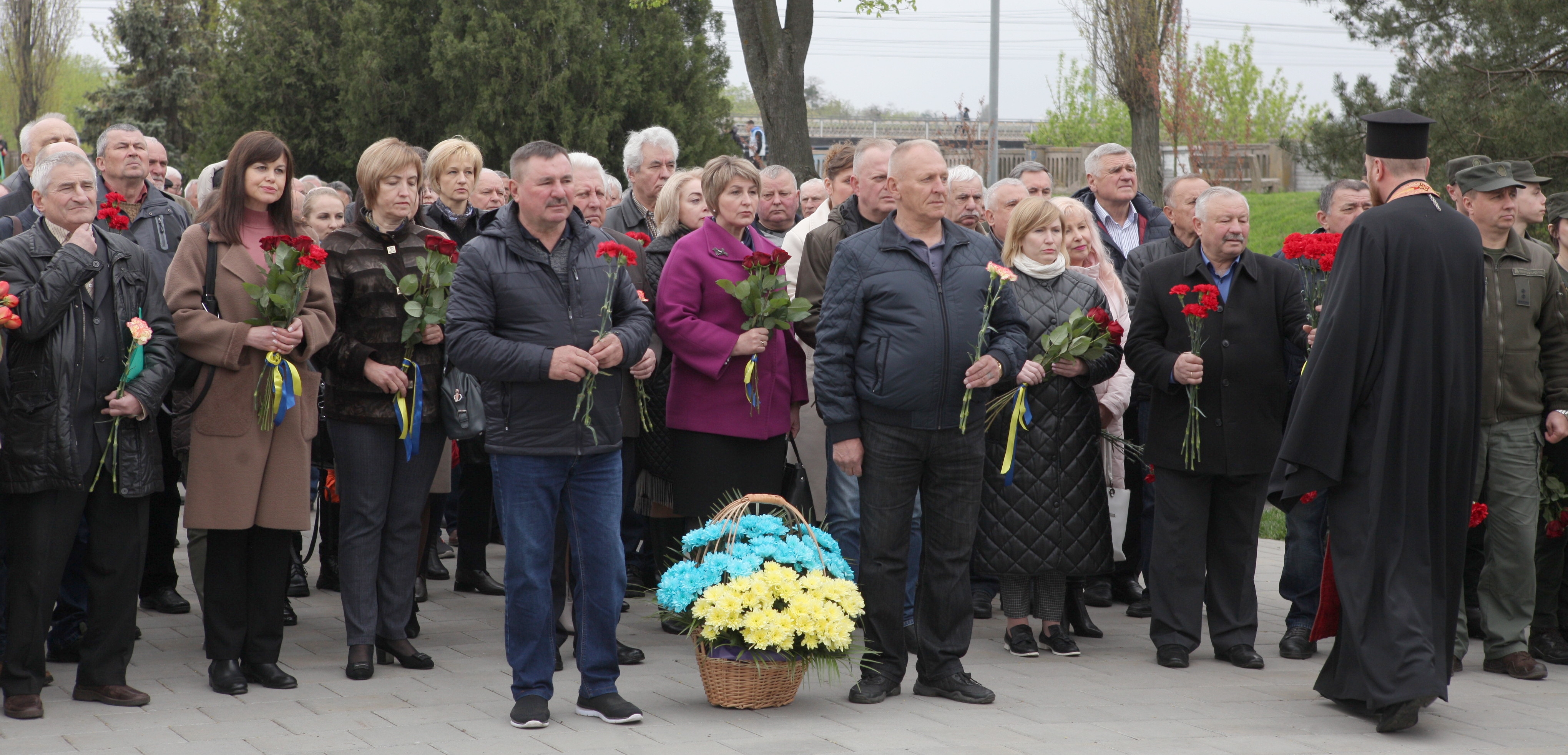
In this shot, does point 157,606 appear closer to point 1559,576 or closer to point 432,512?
point 432,512

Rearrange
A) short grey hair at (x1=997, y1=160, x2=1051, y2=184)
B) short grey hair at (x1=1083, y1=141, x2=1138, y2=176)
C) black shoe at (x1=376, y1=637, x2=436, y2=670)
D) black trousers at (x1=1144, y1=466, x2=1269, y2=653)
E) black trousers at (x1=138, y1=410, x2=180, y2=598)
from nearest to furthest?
black shoe at (x1=376, y1=637, x2=436, y2=670), black trousers at (x1=1144, y1=466, x2=1269, y2=653), black trousers at (x1=138, y1=410, x2=180, y2=598), short grey hair at (x1=997, y1=160, x2=1051, y2=184), short grey hair at (x1=1083, y1=141, x2=1138, y2=176)

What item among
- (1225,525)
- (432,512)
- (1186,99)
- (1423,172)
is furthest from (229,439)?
(1186,99)

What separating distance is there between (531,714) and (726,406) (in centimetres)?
170

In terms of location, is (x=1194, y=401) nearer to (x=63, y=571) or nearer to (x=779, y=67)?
(x=63, y=571)

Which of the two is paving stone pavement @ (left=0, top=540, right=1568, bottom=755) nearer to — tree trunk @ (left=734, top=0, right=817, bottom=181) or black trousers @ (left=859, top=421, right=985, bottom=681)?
black trousers @ (left=859, top=421, right=985, bottom=681)

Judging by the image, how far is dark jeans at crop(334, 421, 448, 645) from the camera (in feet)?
19.4

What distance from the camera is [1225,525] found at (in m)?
6.54

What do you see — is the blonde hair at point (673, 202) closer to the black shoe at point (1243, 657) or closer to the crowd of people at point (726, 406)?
the crowd of people at point (726, 406)

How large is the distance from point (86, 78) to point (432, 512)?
6587cm

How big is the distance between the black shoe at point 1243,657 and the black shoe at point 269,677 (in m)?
4.12

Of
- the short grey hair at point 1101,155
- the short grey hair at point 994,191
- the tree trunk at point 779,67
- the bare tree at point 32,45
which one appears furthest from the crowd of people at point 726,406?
the bare tree at point 32,45

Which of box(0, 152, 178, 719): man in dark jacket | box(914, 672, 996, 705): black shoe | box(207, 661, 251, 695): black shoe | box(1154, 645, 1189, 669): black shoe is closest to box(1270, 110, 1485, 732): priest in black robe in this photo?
box(1154, 645, 1189, 669): black shoe

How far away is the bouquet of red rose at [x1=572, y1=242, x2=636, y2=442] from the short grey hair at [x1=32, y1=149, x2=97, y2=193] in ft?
6.60

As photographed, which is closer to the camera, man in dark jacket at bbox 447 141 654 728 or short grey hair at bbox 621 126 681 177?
man in dark jacket at bbox 447 141 654 728
